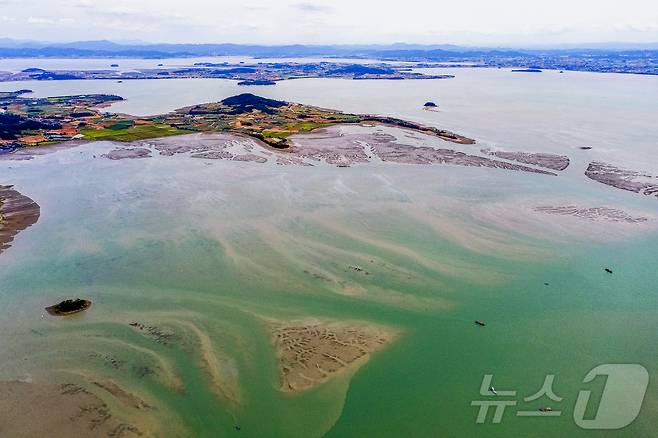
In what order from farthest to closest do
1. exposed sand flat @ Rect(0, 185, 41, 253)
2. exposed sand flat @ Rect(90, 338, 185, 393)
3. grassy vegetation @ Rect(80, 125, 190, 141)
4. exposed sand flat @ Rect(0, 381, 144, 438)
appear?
grassy vegetation @ Rect(80, 125, 190, 141)
exposed sand flat @ Rect(0, 185, 41, 253)
exposed sand flat @ Rect(90, 338, 185, 393)
exposed sand flat @ Rect(0, 381, 144, 438)

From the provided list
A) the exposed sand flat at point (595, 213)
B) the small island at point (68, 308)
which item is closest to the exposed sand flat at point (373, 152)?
the exposed sand flat at point (595, 213)

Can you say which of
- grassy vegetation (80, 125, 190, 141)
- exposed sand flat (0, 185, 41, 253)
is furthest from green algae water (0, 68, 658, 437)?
grassy vegetation (80, 125, 190, 141)

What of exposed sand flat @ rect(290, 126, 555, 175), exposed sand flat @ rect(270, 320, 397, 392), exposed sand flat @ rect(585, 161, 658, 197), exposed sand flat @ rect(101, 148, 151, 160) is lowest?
exposed sand flat @ rect(270, 320, 397, 392)

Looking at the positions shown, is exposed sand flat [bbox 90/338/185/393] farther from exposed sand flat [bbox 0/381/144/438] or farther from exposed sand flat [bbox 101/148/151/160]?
exposed sand flat [bbox 101/148/151/160]

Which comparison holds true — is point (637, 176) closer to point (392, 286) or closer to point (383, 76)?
point (392, 286)

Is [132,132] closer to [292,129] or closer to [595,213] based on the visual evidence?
[292,129]

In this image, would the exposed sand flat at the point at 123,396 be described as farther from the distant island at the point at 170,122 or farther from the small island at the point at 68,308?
the distant island at the point at 170,122

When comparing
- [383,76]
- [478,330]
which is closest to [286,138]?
[478,330]
